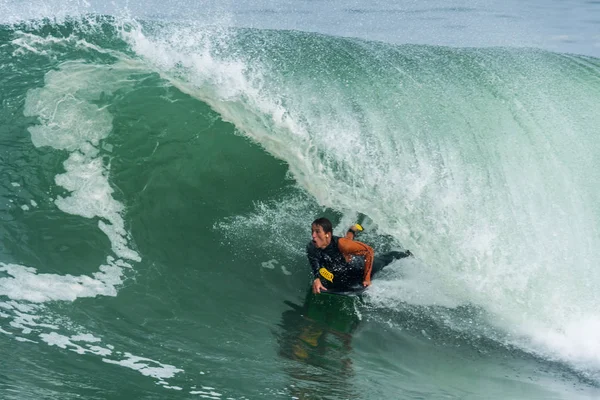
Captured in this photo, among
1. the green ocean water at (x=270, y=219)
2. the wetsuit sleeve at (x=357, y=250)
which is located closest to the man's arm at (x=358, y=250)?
the wetsuit sleeve at (x=357, y=250)

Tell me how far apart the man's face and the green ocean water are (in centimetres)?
80

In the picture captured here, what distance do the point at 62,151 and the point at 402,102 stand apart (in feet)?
16.1

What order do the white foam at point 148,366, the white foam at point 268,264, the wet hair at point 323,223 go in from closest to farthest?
1. the white foam at point 148,366
2. the wet hair at point 323,223
3. the white foam at point 268,264

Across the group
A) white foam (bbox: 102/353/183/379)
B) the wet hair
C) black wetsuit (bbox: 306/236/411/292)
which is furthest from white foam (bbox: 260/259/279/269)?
white foam (bbox: 102/353/183/379)

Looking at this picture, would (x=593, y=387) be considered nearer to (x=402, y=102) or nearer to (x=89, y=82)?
(x=402, y=102)

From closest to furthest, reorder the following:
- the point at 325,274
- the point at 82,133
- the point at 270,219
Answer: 1. the point at 325,274
2. the point at 270,219
3. the point at 82,133

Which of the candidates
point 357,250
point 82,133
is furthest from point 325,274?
point 82,133

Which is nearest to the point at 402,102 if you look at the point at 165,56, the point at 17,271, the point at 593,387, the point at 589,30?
the point at 165,56

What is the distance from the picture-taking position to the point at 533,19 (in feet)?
62.3

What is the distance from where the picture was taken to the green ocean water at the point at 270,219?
20.9ft

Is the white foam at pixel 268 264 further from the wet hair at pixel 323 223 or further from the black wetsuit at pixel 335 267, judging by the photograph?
the wet hair at pixel 323 223

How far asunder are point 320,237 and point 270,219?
183 cm

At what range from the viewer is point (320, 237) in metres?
7.29

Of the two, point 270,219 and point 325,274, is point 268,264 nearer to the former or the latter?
point 270,219
